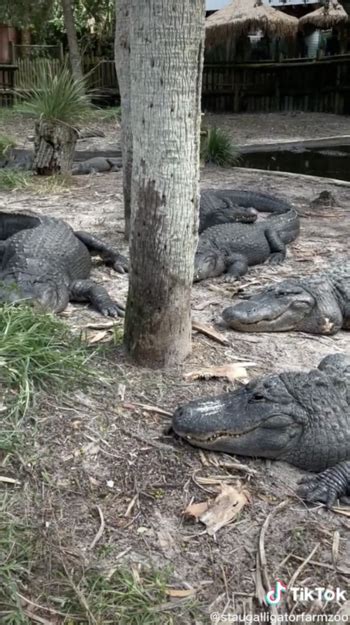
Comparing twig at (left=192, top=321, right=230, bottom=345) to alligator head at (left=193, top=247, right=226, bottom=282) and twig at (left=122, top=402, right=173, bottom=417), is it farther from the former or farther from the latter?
alligator head at (left=193, top=247, right=226, bottom=282)

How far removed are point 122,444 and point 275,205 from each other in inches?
208

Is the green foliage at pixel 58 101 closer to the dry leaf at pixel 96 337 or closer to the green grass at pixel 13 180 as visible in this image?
the green grass at pixel 13 180

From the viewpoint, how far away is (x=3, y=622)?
82.8 inches

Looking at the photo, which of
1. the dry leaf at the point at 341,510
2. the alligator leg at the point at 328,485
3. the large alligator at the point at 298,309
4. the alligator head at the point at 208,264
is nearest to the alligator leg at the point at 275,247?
the alligator head at the point at 208,264

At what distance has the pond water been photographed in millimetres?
11695

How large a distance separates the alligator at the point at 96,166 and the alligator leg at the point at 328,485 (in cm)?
803

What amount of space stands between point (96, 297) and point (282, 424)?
225cm

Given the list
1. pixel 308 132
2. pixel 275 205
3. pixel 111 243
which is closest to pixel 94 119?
pixel 308 132

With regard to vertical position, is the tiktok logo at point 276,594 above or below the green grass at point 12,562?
below

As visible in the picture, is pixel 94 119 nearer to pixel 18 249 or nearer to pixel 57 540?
pixel 18 249

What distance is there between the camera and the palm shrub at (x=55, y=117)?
9.00 m

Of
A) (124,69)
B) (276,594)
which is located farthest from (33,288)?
(276,594)

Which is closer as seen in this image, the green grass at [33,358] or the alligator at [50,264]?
the green grass at [33,358]

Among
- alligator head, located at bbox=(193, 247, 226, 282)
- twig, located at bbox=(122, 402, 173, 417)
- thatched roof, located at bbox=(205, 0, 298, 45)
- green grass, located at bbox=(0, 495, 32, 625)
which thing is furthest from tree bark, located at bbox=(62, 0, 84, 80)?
green grass, located at bbox=(0, 495, 32, 625)
